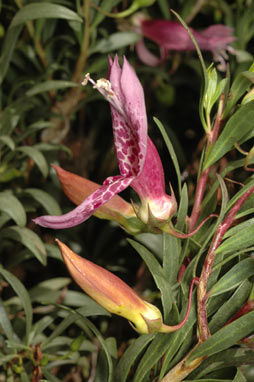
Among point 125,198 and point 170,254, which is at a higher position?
point 170,254

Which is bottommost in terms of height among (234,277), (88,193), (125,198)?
(125,198)

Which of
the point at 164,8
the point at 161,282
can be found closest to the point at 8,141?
the point at 161,282

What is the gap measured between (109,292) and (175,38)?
25.7 inches

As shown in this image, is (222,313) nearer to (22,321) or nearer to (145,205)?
(145,205)

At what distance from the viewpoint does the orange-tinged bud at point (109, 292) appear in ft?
1.74

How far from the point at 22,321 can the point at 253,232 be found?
0.44 m

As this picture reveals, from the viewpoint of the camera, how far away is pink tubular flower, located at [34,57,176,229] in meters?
0.55

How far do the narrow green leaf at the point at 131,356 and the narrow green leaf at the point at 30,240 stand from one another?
23 cm

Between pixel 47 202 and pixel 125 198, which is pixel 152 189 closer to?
pixel 47 202

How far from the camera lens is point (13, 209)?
0.82 m

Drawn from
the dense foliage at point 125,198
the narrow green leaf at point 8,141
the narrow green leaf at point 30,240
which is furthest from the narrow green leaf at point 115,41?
the narrow green leaf at point 30,240

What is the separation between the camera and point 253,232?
0.56 metres

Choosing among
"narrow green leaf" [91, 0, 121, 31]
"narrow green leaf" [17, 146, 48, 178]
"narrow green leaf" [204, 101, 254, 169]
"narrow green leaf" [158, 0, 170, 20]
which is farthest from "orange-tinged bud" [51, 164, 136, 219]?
"narrow green leaf" [158, 0, 170, 20]

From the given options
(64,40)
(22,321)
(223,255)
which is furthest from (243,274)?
(64,40)
